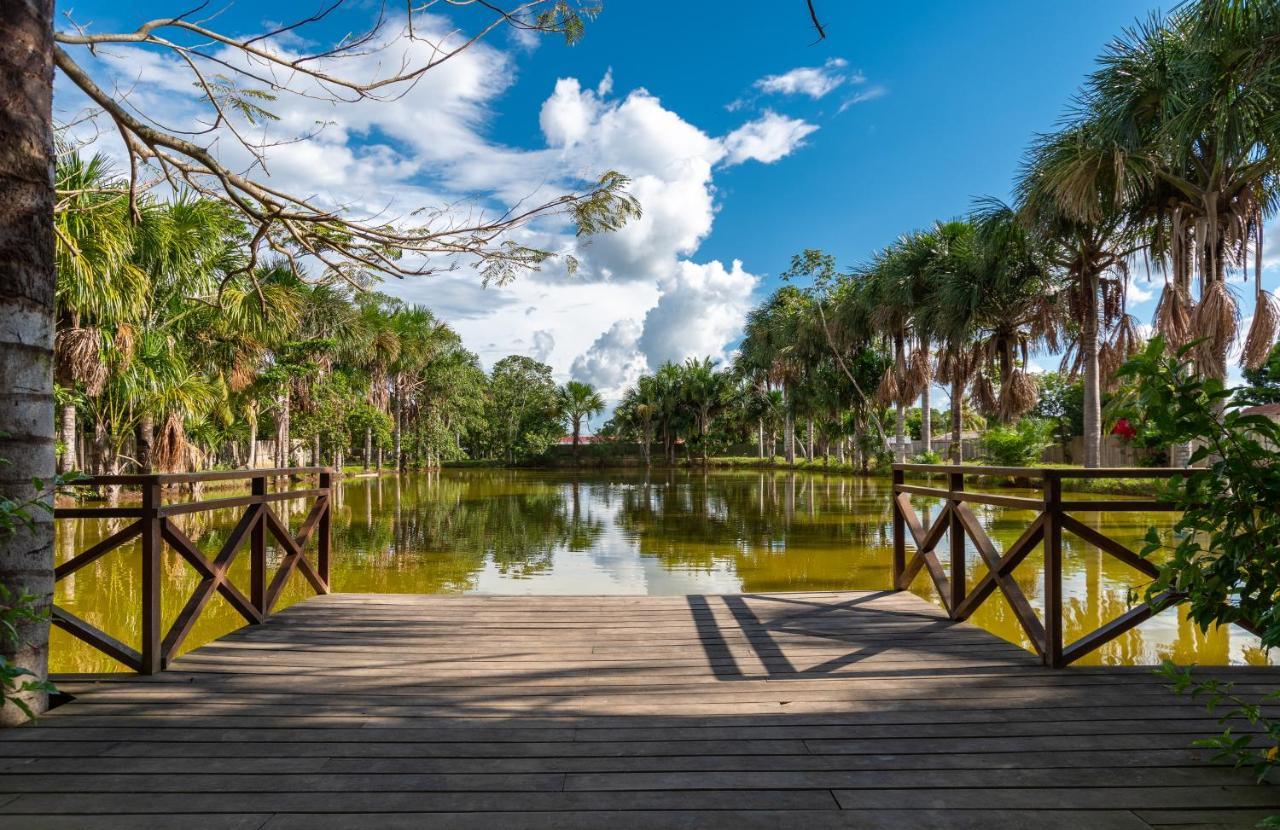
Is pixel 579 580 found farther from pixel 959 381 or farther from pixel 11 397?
pixel 959 381

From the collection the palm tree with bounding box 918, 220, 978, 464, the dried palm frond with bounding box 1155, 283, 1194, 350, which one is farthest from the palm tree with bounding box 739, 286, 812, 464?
the dried palm frond with bounding box 1155, 283, 1194, 350

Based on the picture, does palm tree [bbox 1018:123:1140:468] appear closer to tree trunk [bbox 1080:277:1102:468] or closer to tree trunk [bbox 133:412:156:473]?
tree trunk [bbox 1080:277:1102:468]

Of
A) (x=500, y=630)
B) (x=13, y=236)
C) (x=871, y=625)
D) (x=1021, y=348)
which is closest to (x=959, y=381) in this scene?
(x=1021, y=348)

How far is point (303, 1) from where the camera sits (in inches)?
142

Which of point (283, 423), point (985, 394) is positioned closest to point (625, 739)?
point (985, 394)

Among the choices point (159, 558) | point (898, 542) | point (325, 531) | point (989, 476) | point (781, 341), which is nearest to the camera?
point (159, 558)

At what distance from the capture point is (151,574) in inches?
149

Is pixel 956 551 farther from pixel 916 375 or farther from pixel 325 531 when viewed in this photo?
pixel 916 375

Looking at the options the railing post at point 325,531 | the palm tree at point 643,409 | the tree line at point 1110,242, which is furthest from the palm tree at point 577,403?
the railing post at point 325,531

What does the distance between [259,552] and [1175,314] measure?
49.5ft

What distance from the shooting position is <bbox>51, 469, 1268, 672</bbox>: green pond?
6.43 m

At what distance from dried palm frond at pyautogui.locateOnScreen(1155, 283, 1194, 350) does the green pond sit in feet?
11.8

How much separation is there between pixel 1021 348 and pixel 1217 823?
69.4 feet

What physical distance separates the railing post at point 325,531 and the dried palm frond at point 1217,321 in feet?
43.2
